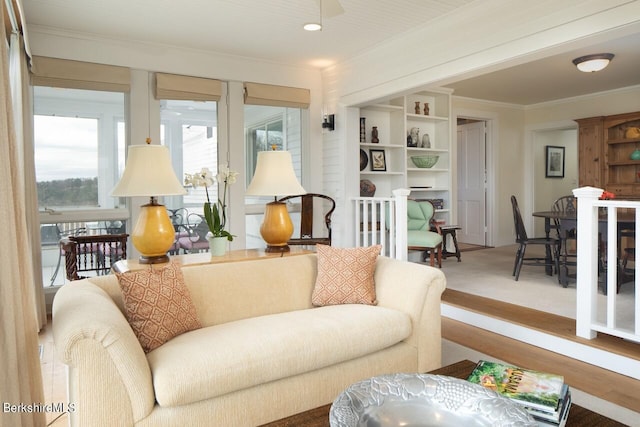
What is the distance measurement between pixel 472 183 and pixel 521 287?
379 cm

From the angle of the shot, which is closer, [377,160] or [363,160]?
[363,160]

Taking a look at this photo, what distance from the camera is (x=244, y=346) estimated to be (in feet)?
6.52

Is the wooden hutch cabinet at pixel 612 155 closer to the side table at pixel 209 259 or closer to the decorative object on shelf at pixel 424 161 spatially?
the decorative object on shelf at pixel 424 161

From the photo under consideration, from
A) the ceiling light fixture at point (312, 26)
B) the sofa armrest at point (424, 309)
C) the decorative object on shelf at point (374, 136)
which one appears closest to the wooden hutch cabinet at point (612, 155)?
the decorative object on shelf at point (374, 136)

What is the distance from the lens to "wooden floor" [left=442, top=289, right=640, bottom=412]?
2.54 metres

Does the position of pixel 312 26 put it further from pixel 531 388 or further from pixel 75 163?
pixel 531 388

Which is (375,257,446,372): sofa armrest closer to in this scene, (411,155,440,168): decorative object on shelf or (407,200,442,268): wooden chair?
(407,200,442,268): wooden chair

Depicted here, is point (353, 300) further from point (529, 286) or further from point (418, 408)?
point (529, 286)

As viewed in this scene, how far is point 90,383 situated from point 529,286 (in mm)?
4192

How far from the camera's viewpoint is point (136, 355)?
1.73 meters

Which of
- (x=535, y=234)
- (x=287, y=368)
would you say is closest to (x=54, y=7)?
(x=287, y=368)

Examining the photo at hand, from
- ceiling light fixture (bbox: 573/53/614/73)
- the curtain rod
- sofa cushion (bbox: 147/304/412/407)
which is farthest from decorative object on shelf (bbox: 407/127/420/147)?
the curtain rod

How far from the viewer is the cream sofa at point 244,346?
1671mm

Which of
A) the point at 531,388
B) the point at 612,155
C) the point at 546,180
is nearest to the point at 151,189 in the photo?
the point at 531,388
